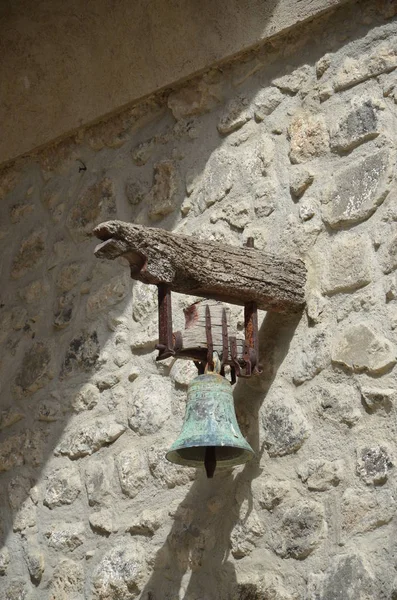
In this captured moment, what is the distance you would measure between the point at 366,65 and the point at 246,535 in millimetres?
1382

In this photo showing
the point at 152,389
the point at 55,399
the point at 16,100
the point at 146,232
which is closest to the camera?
the point at 146,232

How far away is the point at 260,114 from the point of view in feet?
10.4

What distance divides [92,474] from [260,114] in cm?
126

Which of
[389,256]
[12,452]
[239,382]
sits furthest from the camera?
[12,452]

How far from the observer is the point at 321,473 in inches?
103

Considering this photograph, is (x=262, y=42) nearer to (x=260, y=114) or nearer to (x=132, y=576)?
(x=260, y=114)

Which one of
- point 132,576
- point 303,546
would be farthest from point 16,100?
point 303,546

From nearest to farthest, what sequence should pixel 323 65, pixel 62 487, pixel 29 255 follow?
pixel 323 65 → pixel 62 487 → pixel 29 255

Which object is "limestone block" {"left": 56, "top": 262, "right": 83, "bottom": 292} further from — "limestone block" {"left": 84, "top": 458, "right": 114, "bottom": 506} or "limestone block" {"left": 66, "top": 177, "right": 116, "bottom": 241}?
"limestone block" {"left": 84, "top": 458, "right": 114, "bottom": 506}

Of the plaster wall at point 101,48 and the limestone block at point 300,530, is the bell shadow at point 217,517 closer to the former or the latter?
the limestone block at point 300,530

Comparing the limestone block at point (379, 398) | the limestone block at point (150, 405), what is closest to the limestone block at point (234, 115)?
the limestone block at point (150, 405)

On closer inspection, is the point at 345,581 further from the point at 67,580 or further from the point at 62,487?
the point at 62,487

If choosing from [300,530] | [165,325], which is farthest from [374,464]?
[165,325]

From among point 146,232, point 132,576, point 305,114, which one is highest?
point 305,114
